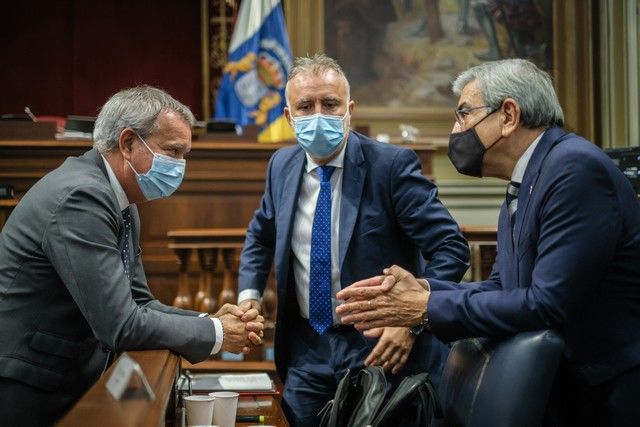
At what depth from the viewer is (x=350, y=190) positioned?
3.42 m

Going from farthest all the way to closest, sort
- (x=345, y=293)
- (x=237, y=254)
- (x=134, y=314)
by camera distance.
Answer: (x=237, y=254) → (x=345, y=293) → (x=134, y=314)

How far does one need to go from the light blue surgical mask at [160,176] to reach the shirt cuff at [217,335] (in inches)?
18.8

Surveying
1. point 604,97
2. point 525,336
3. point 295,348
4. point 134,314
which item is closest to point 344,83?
point 295,348

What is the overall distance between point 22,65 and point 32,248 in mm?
6950

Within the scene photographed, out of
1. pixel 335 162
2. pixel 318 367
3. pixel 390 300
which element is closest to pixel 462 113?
pixel 390 300

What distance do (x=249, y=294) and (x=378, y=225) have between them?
0.58 metres

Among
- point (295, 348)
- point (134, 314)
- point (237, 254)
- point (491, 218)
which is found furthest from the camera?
point (491, 218)

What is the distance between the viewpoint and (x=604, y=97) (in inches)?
349

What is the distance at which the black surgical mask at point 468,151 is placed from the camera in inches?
110

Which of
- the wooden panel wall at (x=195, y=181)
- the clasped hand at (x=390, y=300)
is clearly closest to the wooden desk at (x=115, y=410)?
the clasped hand at (x=390, y=300)

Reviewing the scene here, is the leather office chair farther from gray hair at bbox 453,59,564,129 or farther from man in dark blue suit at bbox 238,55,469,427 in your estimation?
man in dark blue suit at bbox 238,55,469,427

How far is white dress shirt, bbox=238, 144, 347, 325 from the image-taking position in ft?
11.1

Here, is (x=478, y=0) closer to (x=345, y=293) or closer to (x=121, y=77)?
(x=121, y=77)

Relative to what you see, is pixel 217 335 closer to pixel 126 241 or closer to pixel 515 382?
pixel 126 241
